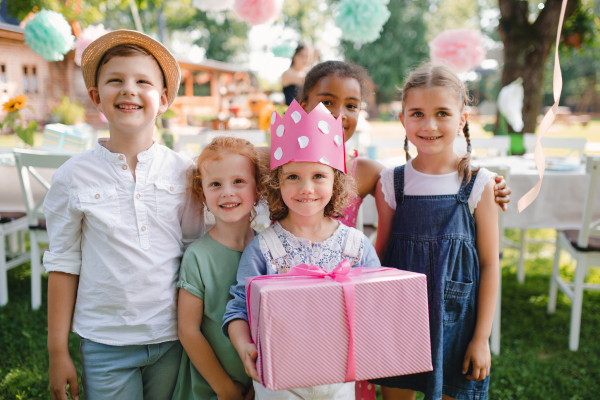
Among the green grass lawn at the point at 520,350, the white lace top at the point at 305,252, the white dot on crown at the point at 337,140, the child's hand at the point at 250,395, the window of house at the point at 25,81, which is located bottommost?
the green grass lawn at the point at 520,350

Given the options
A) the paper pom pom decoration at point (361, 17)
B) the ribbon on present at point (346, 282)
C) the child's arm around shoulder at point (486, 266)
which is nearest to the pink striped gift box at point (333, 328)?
the ribbon on present at point (346, 282)

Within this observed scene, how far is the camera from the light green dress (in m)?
1.25

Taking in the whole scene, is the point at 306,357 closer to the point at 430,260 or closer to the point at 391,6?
the point at 430,260

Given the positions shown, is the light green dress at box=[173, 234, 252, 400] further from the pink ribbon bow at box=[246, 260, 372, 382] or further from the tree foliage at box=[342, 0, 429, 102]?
the tree foliage at box=[342, 0, 429, 102]

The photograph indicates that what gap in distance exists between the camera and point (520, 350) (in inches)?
101

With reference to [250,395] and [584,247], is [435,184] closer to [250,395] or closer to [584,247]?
[250,395]

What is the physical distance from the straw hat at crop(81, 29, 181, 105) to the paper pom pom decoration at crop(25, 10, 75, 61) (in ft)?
5.81

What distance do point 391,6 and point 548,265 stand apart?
1944 centimetres

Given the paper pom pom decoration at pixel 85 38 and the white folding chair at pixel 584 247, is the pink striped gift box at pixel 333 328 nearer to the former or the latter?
the white folding chair at pixel 584 247

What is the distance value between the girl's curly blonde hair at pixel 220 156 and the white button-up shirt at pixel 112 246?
0.12 metres

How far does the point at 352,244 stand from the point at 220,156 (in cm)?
50

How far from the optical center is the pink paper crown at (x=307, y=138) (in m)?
1.20

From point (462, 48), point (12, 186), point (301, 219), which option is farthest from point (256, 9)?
point (12, 186)

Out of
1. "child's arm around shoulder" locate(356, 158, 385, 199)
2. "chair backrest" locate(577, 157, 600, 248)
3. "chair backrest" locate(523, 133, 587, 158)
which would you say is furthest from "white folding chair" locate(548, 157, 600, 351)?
"chair backrest" locate(523, 133, 587, 158)
